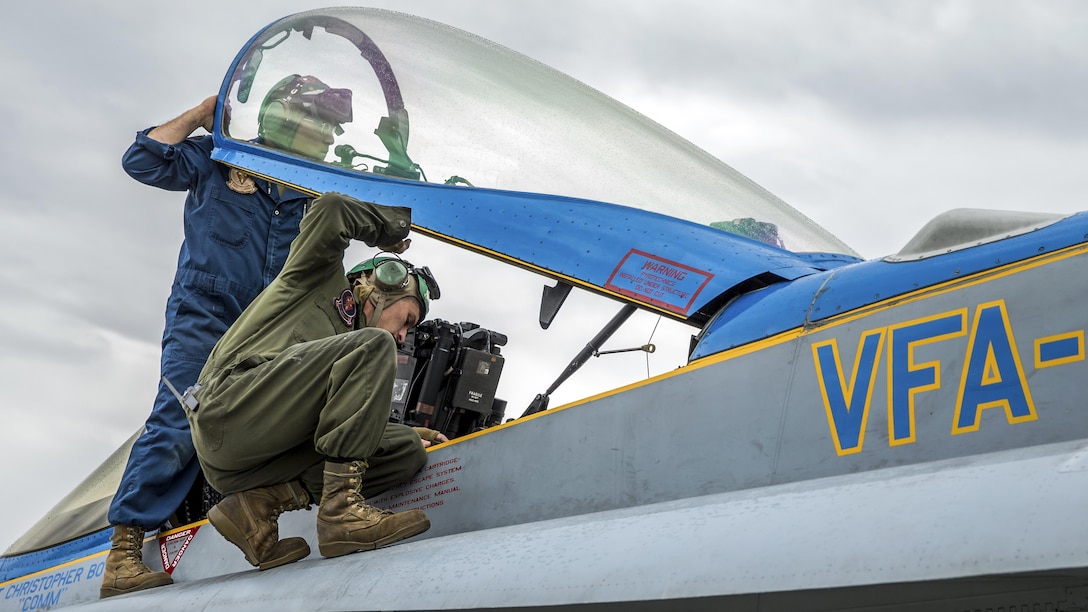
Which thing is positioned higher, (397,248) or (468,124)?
(468,124)

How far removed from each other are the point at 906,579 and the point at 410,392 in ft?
9.55

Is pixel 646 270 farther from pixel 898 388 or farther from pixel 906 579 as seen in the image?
pixel 906 579

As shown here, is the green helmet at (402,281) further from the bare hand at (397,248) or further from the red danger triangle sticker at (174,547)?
the red danger triangle sticker at (174,547)

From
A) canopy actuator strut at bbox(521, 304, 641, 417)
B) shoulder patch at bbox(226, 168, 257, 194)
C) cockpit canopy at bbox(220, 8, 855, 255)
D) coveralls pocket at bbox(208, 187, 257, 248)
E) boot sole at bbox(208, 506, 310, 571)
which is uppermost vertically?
cockpit canopy at bbox(220, 8, 855, 255)

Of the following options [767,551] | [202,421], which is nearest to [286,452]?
[202,421]

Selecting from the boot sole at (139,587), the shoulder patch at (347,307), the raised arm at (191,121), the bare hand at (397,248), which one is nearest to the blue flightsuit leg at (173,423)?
the boot sole at (139,587)

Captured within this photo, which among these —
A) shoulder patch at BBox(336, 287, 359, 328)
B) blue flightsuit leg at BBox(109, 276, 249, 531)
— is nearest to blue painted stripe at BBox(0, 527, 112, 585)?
blue flightsuit leg at BBox(109, 276, 249, 531)

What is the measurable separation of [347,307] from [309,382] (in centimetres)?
49

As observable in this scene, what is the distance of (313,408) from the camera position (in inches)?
135

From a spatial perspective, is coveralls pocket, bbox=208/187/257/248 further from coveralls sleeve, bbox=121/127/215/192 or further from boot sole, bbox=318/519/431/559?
boot sole, bbox=318/519/431/559

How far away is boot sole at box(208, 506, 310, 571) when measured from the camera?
11.6ft

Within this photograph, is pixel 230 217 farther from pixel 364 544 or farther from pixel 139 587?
pixel 364 544

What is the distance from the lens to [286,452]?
3598mm

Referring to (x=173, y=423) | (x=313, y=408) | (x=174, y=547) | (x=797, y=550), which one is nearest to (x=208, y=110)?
(x=173, y=423)
